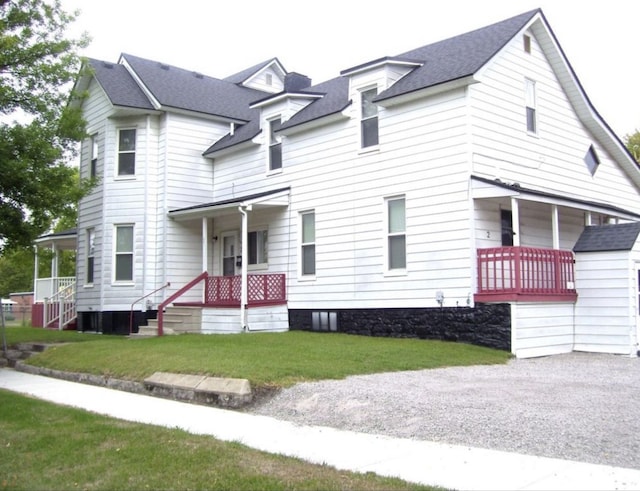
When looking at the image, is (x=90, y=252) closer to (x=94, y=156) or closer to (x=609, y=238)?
(x=94, y=156)

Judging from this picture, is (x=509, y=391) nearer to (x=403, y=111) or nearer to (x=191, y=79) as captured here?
(x=403, y=111)

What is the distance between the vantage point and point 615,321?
A: 14344mm

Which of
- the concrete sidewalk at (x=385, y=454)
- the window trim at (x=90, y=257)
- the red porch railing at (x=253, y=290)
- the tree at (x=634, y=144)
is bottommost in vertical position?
the concrete sidewalk at (x=385, y=454)

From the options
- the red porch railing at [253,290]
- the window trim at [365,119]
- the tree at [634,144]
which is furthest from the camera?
the tree at [634,144]

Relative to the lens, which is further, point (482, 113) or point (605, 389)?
point (482, 113)

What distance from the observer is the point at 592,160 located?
1939cm

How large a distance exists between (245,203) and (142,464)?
39.3ft

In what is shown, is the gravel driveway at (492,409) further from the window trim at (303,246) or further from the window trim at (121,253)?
the window trim at (121,253)

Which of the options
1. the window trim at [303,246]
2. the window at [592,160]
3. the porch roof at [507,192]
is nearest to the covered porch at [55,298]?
the window trim at [303,246]

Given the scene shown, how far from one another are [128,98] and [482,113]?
11058 mm

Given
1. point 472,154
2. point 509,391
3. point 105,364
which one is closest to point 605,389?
point 509,391

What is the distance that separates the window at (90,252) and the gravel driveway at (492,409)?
45.4 ft

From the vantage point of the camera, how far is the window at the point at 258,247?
64.3 feet

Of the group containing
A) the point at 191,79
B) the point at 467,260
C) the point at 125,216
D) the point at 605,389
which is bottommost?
the point at 605,389
